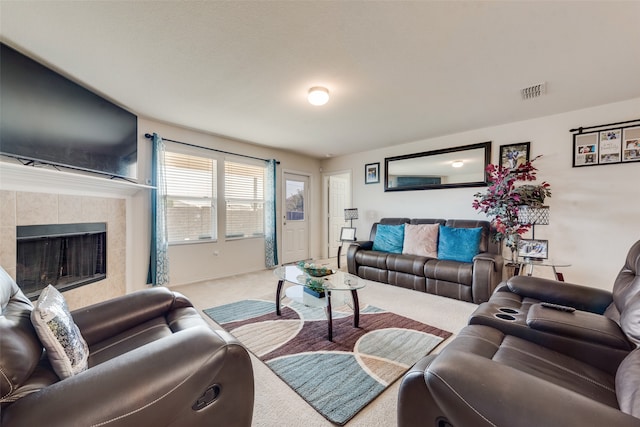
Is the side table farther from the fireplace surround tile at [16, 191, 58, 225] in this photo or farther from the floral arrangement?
the fireplace surround tile at [16, 191, 58, 225]

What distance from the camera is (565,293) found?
1660mm

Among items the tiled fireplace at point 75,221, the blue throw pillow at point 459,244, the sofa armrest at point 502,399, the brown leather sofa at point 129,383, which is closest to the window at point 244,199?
the tiled fireplace at point 75,221

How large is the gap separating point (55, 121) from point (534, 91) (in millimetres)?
4439

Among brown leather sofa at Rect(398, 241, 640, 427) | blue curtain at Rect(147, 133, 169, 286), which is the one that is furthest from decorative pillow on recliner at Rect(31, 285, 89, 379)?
blue curtain at Rect(147, 133, 169, 286)

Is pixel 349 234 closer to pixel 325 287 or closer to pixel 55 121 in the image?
pixel 325 287

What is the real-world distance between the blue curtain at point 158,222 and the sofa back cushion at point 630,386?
4092 mm

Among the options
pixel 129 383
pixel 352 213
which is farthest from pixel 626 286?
pixel 352 213

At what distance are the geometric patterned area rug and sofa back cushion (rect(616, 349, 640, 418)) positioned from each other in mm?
1065

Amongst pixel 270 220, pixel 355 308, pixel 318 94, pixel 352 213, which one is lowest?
pixel 355 308

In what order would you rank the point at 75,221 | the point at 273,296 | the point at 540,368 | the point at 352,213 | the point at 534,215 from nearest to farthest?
the point at 540,368 → the point at 75,221 → the point at 534,215 → the point at 273,296 → the point at 352,213

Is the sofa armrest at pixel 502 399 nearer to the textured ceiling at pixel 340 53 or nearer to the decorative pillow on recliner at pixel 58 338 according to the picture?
the decorative pillow on recliner at pixel 58 338

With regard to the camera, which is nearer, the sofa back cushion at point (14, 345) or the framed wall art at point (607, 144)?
the sofa back cushion at point (14, 345)

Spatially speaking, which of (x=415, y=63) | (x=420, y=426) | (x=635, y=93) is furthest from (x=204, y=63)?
(x=635, y=93)

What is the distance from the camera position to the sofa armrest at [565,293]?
1570 millimetres
